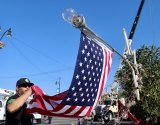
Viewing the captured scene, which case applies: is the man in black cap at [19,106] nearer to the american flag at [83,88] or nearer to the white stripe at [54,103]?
the american flag at [83,88]

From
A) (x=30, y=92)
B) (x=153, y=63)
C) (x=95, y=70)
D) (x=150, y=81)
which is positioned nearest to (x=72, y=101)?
(x=95, y=70)

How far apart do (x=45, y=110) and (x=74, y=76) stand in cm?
85

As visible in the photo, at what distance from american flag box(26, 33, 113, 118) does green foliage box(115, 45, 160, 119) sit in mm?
3609

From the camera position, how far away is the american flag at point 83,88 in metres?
6.82

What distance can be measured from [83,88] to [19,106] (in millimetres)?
2732

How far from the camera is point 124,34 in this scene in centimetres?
1648

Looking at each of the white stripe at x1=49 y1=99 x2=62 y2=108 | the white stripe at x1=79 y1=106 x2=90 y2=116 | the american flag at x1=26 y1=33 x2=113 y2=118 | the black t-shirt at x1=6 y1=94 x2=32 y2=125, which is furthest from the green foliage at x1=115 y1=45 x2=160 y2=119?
the black t-shirt at x1=6 y1=94 x2=32 y2=125

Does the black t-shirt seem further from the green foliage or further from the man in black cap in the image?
the green foliage

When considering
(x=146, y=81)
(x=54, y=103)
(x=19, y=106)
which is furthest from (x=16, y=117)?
(x=146, y=81)

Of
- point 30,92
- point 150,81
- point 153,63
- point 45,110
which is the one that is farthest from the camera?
point 153,63

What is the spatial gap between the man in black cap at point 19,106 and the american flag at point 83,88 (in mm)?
958

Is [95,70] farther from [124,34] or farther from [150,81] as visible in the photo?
[124,34]

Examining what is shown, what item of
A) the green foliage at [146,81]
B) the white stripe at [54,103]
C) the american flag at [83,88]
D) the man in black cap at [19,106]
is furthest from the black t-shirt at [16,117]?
the green foliage at [146,81]

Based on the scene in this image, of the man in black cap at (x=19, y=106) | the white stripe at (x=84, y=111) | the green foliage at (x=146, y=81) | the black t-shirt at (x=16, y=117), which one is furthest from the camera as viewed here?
the green foliage at (x=146, y=81)
